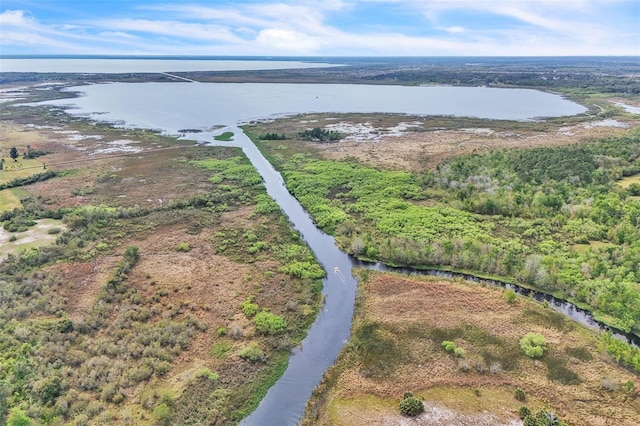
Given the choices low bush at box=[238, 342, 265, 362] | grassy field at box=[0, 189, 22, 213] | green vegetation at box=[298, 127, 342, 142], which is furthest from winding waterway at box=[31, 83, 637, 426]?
grassy field at box=[0, 189, 22, 213]

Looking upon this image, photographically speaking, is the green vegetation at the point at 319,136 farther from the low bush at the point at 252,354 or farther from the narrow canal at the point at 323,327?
the low bush at the point at 252,354

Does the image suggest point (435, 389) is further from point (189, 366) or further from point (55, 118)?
point (55, 118)

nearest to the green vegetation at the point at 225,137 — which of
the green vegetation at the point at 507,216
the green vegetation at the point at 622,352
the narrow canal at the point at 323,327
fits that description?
the green vegetation at the point at 507,216

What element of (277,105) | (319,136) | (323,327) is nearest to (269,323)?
(323,327)

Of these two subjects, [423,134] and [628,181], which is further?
[423,134]

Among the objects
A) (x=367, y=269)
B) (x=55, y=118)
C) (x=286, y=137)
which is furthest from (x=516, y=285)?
(x=55, y=118)

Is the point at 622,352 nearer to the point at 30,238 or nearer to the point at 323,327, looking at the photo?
the point at 323,327

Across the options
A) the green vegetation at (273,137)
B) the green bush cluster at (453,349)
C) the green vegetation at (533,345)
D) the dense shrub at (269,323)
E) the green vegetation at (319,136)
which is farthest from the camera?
the green vegetation at (319,136)
